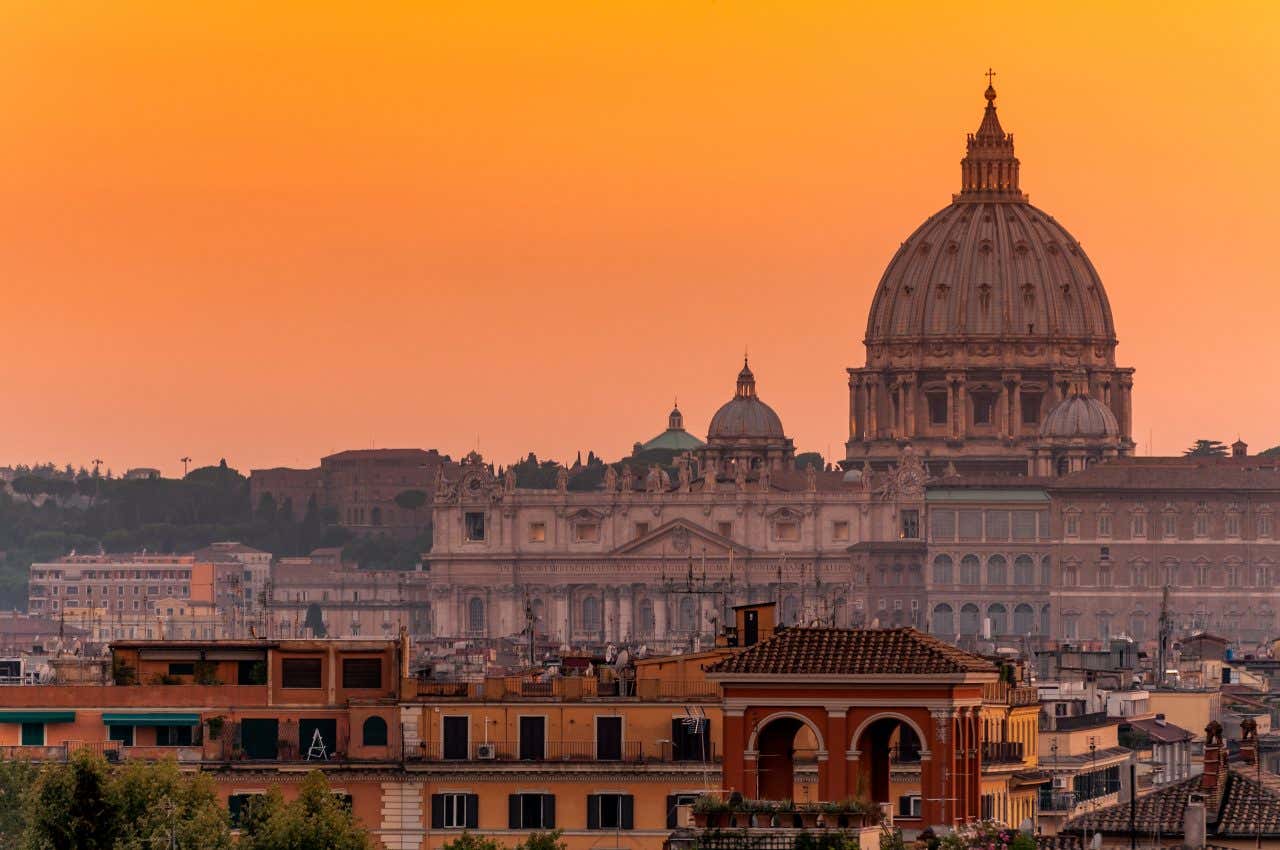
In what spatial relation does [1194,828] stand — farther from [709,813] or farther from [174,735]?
[174,735]

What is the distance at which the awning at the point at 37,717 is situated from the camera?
58312 mm

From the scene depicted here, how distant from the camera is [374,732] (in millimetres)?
58031

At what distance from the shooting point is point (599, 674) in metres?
60.5

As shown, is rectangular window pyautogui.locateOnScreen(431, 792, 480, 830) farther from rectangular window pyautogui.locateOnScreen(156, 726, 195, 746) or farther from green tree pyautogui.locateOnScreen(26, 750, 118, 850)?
green tree pyautogui.locateOnScreen(26, 750, 118, 850)

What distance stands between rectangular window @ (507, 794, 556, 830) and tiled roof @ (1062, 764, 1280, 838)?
15.1 m

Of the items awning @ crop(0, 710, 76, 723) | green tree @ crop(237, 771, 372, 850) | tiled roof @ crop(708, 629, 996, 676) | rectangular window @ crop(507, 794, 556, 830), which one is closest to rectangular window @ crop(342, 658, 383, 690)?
rectangular window @ crop(507, 794, 556, 830)

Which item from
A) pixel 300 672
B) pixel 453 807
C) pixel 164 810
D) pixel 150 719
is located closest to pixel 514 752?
pixel 453 807

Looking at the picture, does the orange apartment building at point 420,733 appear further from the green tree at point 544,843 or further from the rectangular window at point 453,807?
the green tree at point 544,843

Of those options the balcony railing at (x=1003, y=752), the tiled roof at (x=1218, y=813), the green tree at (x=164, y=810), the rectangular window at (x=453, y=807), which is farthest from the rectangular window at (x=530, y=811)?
the tiled roof at (x=1218, y=813)

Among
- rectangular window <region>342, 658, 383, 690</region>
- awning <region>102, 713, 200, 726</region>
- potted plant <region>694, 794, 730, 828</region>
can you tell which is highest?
rectangular window <region>342, 658, 383, 690</region>

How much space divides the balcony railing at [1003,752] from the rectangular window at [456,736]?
607 centimetres

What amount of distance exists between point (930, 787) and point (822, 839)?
3.77 meters

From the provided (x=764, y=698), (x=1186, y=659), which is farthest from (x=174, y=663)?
(x=1186, y=659)

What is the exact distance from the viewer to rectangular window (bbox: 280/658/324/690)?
5906 cm
